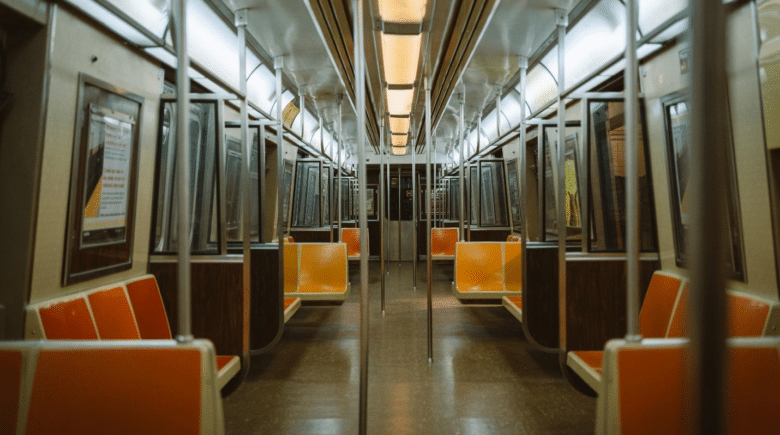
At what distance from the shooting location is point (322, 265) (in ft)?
17.1

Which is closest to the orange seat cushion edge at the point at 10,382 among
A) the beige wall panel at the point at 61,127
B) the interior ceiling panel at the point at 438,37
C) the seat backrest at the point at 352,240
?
the beige wall panel at the point at 61,127

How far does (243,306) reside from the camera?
303 cm

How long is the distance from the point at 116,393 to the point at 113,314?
1265 millimetres

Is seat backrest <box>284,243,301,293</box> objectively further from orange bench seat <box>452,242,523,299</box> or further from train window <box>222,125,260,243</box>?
orange bench seat <box>452,242,523,299</box>

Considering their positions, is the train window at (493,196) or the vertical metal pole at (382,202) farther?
the train window at (493,196)

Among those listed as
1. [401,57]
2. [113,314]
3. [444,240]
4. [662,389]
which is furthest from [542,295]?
[444,240]

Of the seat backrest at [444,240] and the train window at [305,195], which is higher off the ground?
the train window at [305,195]

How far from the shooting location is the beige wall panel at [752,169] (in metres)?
2.13

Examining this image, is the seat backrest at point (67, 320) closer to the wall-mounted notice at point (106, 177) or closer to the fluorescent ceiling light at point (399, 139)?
the wall-mounted notice at point (106, 177)

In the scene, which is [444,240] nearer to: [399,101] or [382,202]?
[399,101]

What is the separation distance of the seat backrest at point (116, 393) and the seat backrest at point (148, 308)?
135cm

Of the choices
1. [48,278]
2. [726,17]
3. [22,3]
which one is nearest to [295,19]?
[22,3]

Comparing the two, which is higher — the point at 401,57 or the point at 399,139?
the point at 399,139

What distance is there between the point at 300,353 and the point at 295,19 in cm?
289
